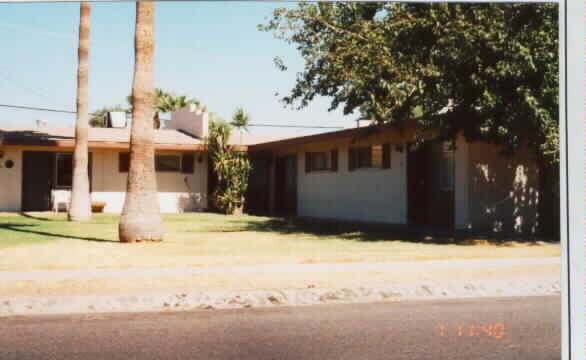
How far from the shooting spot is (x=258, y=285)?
742cm

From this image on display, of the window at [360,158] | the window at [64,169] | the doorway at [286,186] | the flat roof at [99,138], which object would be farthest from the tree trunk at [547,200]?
the window at [64,169]

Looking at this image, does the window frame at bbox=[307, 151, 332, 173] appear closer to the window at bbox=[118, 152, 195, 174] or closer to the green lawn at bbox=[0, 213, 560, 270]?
the window at bbox=[118, 152, 195, 174]

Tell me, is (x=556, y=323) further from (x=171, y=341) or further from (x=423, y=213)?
(x=423, y=213)

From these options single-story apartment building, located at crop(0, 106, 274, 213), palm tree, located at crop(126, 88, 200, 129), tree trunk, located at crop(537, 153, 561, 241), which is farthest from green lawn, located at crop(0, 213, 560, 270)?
palm tree, located at crop(126, 88, 200, 129)

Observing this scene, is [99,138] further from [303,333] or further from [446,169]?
[303,333]

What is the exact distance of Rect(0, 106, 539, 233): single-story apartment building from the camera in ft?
47.6

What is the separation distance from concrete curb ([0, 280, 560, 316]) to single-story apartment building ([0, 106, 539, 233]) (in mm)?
5822

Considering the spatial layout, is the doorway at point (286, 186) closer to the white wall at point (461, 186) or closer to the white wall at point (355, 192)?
the white wall at point (355, 192)

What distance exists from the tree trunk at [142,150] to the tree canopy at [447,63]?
248 cm

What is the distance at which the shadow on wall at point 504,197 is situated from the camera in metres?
14.4

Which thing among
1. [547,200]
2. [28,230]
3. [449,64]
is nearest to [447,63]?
[449,64]

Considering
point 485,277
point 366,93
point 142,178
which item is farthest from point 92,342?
point 366,93

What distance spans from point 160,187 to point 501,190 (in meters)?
9.85

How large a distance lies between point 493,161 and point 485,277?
704 cm
